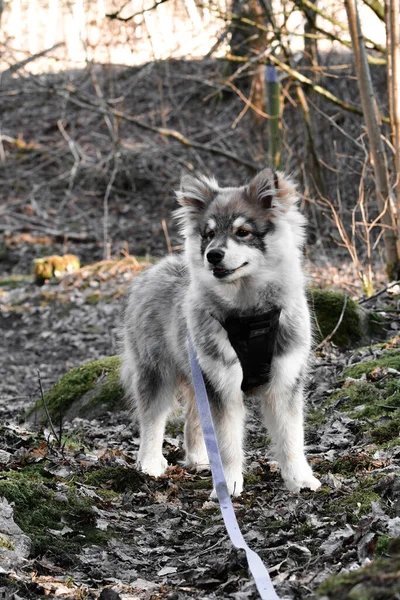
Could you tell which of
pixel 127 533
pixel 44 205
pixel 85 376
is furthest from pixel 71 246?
pixel 127 533

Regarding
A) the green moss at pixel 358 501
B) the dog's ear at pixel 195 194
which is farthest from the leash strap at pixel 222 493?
the dog's ear at pixel 195 194

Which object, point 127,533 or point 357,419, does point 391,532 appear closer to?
point 127,533

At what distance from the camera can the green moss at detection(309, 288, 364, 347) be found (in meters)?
7.97

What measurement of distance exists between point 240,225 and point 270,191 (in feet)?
1.02

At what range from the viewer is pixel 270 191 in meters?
4.70

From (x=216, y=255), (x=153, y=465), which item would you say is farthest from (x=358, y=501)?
(x=153, y=465)

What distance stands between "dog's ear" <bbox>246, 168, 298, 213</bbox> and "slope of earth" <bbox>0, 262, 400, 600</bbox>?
1.78 m

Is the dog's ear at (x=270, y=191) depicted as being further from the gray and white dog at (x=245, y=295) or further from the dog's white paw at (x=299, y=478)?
the dog's white paw at (x=299, y=478)

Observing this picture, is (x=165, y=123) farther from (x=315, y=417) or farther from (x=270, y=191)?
(x=270, y=191)

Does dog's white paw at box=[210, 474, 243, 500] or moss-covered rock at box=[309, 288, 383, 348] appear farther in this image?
moss-covered rock at box=[309, 288, 383, 348]

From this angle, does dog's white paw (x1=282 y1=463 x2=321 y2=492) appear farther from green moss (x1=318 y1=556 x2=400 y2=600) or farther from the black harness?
green moss (x1=318 y1=556 x2=400 y2=600)

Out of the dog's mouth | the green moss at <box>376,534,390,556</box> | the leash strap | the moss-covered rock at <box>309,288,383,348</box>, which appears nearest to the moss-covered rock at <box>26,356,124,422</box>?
the moss-covered rock at <box>309,288,383,348</box>

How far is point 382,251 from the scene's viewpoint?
1076 cm

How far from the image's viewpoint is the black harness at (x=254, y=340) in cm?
467
